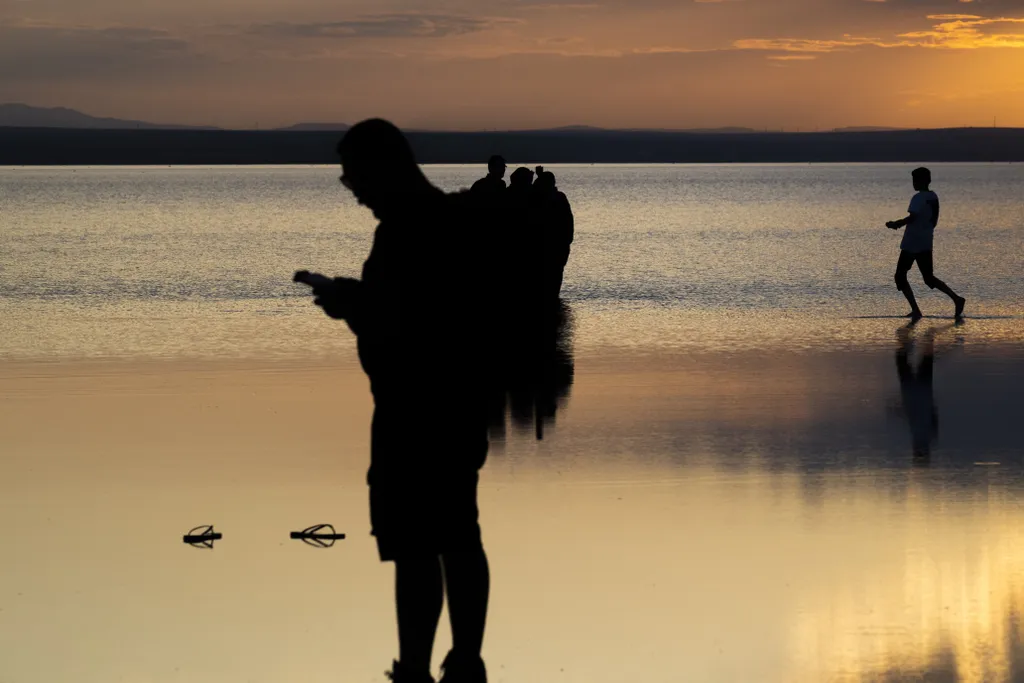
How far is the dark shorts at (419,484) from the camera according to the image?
5.62 m

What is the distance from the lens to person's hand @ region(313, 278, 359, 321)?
545 cm

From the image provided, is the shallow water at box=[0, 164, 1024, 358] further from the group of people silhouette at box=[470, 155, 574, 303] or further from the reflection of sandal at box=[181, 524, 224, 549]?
the reflection of sandal at box=[181, 524, 224, 549]

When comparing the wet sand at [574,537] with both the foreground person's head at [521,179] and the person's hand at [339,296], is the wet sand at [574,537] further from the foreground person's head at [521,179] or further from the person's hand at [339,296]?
the foreground person's head at [521,179]

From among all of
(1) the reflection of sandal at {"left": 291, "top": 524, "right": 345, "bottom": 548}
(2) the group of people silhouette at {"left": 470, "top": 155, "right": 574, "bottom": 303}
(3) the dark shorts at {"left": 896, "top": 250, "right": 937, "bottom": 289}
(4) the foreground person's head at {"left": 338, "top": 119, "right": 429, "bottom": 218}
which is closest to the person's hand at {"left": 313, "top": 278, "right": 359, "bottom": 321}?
(4) the foreground person's head at {"left": 338, "top": 119, "right": 429, "bottom": 218}

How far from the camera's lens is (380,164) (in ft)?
18.4

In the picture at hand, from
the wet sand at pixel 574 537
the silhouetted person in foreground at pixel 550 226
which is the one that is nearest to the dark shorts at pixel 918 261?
the silhouetted person in foreground at pixel 550 226

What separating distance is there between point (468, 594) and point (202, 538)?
268cm

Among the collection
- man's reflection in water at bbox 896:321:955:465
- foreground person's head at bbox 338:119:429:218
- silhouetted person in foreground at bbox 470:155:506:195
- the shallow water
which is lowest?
the shallow water

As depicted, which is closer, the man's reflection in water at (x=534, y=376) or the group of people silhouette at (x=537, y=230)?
the man's reflection in water at (x=534, y=376)

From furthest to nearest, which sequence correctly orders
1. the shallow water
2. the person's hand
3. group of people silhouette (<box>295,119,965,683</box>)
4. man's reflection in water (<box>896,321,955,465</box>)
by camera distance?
the shallow water → man's reflection in water (<box>896,321,955,465</box>) → group of people silhouette (<box>295,119,965,683</box>) → the person's hand

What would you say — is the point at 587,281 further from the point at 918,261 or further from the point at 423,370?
the point at 423,370

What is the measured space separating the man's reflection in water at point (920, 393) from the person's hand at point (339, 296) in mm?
5467

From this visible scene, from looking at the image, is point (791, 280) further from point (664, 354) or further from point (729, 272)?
point (664, 354)

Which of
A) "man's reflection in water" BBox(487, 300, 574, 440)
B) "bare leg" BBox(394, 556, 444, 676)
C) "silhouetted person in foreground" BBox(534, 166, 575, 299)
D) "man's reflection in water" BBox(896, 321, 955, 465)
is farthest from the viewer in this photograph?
"silhouetted person in foreground" BBox(534, 166, 575, 299)
